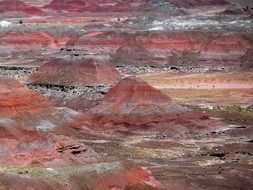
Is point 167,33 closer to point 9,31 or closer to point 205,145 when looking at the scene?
point 9,31

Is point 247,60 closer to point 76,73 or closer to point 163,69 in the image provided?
point 163,69

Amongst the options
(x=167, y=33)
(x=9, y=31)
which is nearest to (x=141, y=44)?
(x=167, y=33)

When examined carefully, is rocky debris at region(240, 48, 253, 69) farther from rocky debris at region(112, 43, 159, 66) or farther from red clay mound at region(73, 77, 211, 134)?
red clay mound at region(73, 77, 211, 134)

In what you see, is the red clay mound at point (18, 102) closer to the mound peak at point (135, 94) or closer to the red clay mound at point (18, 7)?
the mound peak at point (135, 94)

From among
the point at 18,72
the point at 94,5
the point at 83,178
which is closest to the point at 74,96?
the point at 18,72

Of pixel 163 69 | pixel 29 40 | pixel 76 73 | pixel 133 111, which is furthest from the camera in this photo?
pixel 29 40

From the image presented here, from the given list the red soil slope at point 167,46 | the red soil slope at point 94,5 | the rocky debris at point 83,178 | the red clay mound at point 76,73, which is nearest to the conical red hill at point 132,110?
the rocky debris at point 83,178

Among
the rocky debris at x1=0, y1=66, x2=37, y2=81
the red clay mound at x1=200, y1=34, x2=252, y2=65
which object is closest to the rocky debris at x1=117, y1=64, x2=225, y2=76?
the red clay mound at x1=200, y1=34, x2=252, y2=65

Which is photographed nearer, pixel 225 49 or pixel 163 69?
pixel 163 69
